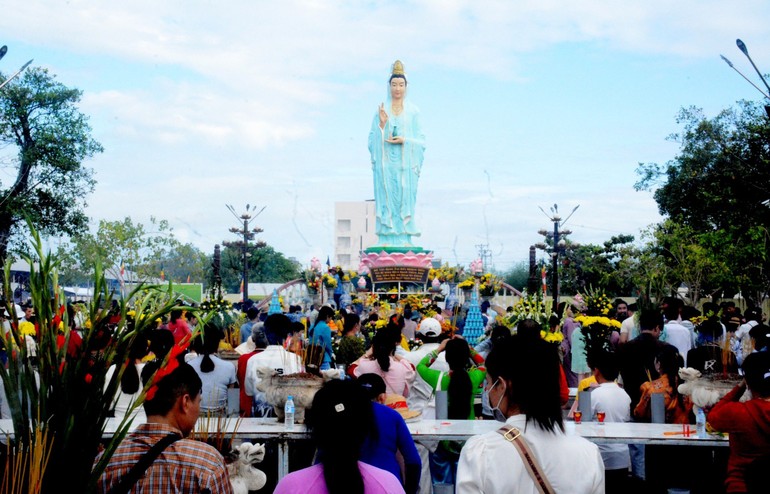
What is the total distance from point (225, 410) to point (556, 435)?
4.41m

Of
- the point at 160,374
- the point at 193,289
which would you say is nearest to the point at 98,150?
the point at 193,289

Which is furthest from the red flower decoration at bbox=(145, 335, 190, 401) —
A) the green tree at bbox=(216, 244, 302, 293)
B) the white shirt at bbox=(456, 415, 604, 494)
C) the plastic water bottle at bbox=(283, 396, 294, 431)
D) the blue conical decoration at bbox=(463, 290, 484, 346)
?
the green tree at bbox=(216, 244, 302, 293)

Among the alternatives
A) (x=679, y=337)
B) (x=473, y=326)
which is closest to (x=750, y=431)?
(x=679, y=337)

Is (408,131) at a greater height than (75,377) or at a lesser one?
greater

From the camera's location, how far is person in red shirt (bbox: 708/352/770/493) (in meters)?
4.62

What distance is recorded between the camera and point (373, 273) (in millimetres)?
35875

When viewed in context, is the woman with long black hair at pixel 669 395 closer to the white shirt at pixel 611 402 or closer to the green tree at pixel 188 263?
the white shirt at pixel 611 402

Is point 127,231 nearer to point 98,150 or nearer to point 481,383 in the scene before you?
point 98,150

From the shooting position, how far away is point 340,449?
3.34 m

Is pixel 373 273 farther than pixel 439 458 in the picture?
Yes

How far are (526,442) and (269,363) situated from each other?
15.5 feet

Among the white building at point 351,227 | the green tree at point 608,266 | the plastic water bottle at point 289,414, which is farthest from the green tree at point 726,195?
the white building at point 351,227

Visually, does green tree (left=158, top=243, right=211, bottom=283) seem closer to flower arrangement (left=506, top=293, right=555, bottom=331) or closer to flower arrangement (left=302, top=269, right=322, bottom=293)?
flower arrangement (left=302, top=269, right=322, bottom=293)

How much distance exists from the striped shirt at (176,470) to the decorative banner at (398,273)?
32.1m
